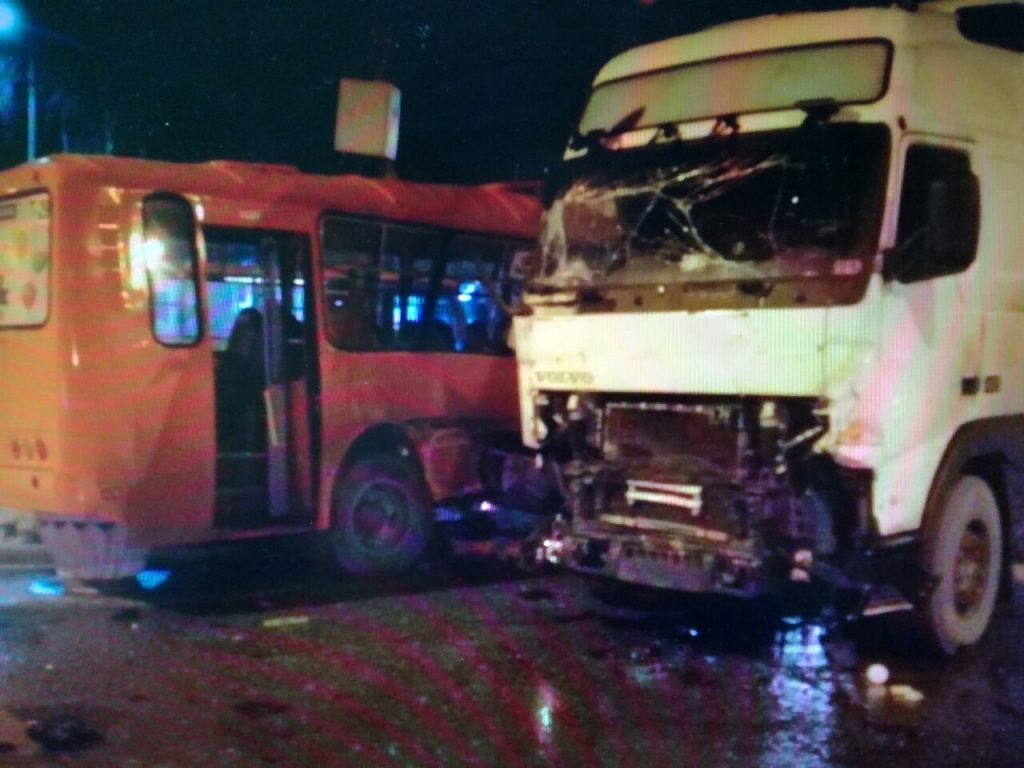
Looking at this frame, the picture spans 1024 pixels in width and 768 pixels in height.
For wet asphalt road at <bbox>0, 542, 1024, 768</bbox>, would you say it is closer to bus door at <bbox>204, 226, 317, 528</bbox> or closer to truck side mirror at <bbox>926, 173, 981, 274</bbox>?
bus door at <bbox>204, 226, 317, 528</bbox>

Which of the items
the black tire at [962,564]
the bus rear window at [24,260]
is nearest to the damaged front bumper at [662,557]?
the black tire at [962,564]

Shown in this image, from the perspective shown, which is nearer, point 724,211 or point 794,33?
point 724,211

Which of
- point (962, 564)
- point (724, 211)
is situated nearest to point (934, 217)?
point (724, 211)

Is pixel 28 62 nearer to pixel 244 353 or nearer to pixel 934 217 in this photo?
pixel 244 353

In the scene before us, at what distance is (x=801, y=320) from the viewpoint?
557cm

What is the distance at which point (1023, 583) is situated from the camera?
28.1 ft

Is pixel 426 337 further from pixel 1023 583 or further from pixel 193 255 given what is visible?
pixel 1023 583

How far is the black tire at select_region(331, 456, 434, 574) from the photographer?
858 centimetres

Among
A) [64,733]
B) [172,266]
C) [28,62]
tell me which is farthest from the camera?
[28,62]

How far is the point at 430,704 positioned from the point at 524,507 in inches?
90.4

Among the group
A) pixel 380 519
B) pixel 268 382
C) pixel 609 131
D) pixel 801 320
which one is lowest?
pixel 380 519

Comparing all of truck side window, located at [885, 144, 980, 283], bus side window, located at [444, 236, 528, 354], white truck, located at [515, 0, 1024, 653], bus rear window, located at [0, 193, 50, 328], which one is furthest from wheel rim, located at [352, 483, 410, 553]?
truck side window, located at [885, 144, 980, 283]

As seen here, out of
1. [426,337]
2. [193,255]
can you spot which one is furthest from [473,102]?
[193,255]

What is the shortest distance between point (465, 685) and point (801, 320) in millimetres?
2645
